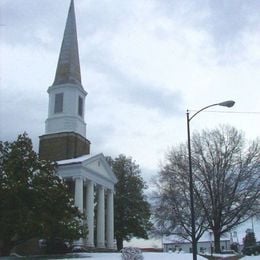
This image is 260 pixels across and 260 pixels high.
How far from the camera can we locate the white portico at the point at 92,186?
40969 mm

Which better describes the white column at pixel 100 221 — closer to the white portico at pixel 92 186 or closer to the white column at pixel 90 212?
the white portico at pixel 92 186

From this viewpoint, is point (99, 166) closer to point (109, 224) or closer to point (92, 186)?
point (92, 186)

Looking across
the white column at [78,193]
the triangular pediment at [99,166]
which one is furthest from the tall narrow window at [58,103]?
the white column at [78,193]

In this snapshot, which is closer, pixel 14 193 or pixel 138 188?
pixel 14 193

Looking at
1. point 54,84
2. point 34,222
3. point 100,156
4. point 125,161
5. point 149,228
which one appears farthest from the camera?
point 125,161

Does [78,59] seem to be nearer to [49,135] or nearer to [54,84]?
[54,84]

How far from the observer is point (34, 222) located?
2516cm

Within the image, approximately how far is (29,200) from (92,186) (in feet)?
55.6

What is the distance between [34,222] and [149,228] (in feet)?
112

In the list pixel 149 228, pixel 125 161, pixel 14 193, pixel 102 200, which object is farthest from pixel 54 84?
pixel 14 193

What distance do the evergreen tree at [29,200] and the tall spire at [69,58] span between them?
69.6 ft

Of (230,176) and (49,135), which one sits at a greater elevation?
(49,135)

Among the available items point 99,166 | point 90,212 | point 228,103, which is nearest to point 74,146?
point 99,166

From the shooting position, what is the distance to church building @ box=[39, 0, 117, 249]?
4297cm
